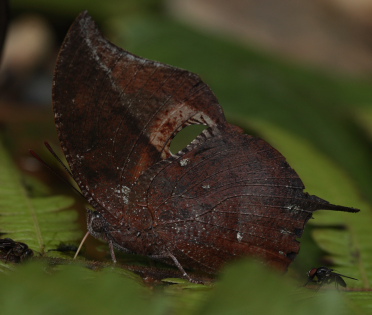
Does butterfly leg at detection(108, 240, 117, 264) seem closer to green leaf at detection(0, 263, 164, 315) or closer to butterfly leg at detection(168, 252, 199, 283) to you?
butterfly leg at detection(168, 252, 199, 283)

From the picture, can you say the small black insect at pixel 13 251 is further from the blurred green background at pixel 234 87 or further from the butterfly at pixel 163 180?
the blurred green background at pixel 234 87

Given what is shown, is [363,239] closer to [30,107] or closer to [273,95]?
[273,95]

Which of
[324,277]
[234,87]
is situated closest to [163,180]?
[324,277]

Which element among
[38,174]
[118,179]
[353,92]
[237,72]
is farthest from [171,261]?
[353,92]

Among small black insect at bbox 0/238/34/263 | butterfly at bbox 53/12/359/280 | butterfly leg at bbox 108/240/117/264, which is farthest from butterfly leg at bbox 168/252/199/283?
small black insect at bbox 0/238/34/263

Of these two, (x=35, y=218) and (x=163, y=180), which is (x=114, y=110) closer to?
(x=163, y=180)

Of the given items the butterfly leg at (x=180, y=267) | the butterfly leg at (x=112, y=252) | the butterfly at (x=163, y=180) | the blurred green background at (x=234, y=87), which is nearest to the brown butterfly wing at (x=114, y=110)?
the butterfly at (x=163, y=180)

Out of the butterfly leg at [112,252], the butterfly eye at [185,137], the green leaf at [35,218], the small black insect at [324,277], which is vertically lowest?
the small black insect at [324,277]
